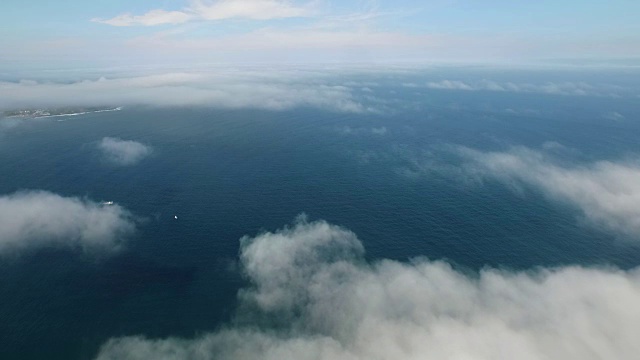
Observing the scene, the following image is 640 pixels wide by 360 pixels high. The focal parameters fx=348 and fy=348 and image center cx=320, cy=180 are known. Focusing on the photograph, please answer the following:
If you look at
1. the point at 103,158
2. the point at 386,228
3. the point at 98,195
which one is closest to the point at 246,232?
the point at 386,228

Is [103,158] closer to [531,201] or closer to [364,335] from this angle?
[364,335]

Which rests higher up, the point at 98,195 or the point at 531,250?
the point at 98,195

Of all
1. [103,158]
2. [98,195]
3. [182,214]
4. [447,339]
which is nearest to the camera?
[447,339]

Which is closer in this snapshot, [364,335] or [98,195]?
[364,335]

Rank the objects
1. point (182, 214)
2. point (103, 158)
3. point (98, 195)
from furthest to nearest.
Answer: point (103, 158) < point (98, 195) < point (182, 214)

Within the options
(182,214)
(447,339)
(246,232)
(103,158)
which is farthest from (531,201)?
(103,158)

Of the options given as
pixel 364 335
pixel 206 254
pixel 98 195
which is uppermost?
pixel 98 195

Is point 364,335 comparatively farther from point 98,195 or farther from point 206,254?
point 98,195

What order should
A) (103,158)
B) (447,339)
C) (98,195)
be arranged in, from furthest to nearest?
1. (103,158)
2. (98,195)
3. (447,339)

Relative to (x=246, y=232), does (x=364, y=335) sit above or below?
below
